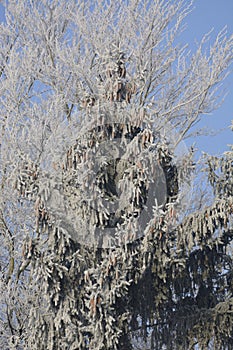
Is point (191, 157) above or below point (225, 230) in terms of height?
above

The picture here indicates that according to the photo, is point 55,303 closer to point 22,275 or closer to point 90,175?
point 90,175

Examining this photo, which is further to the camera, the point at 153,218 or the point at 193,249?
the point at 193,249

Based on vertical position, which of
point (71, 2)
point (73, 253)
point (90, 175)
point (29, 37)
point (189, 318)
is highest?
point (71, 2)

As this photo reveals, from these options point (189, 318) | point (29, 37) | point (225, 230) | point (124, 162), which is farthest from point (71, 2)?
point (189, 318)

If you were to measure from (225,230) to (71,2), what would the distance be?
255 inches

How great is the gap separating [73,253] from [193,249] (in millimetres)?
1806

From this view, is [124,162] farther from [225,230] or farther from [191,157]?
[225,230]

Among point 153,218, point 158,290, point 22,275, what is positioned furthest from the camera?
point 22,275

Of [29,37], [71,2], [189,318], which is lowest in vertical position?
[189,318]

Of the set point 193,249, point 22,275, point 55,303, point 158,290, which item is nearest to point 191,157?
point 193,249

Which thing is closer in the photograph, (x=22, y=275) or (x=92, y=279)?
(x=92, y=279)

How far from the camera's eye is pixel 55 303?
7.63m

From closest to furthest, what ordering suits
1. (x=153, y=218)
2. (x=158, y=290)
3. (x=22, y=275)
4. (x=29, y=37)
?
(x=153, y=218) → (x=158, y=290) → (x=22, y=275) → (x=29, y=37)

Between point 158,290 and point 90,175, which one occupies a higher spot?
point 90,175
